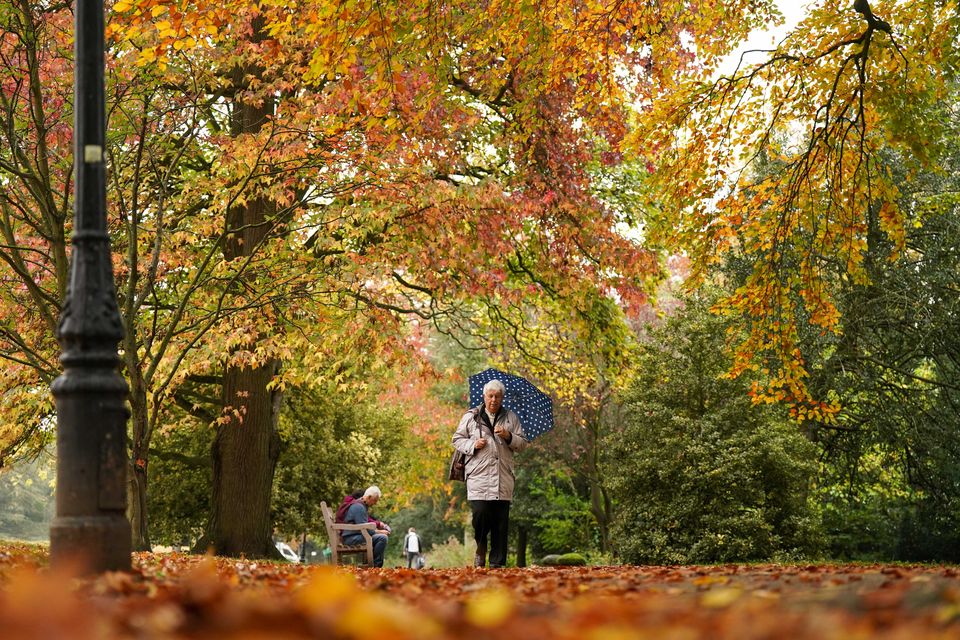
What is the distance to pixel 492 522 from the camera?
10.1 m

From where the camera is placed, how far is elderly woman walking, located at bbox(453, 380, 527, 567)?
9.94 metres

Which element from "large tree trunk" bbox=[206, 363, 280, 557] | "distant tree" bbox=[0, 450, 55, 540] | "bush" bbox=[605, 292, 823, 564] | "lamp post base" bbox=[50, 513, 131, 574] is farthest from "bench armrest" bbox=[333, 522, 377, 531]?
"distant tree" bbox=[0, 450, 55, 540]

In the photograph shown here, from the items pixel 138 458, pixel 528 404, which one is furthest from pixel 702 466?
pixel 138 458

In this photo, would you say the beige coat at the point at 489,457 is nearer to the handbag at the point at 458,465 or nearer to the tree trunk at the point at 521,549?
the handbag at the point at 458,465

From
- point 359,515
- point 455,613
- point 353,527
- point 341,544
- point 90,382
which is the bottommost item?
point 341,544

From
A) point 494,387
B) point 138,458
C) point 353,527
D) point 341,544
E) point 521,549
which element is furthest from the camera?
point 521,549

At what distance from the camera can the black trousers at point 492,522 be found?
9961mm

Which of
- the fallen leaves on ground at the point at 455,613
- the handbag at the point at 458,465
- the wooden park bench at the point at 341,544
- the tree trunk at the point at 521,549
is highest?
the handbag at the point at 458,465

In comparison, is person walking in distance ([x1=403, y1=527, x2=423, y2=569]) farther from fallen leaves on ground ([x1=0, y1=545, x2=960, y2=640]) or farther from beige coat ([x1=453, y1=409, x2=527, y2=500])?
fallen leaves on ground ([x1=0, y1=545, x2=960, y2=640])

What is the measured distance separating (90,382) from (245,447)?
10.9 metres

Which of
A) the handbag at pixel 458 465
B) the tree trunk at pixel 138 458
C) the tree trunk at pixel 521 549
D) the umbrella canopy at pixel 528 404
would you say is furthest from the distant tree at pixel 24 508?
the handbag at pixel 458 465

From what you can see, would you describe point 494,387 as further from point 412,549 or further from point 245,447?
point 412,549

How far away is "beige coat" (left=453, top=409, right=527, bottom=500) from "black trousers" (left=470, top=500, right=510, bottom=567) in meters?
0.09

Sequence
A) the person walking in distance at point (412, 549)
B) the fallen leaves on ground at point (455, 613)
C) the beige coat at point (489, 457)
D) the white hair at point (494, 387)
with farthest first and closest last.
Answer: the person walking in distance at point (412, 549)
the white hair at point (494, 387)
the beige coat at point (489, 457)
the fallen leaves on ground at point (455, 613)
